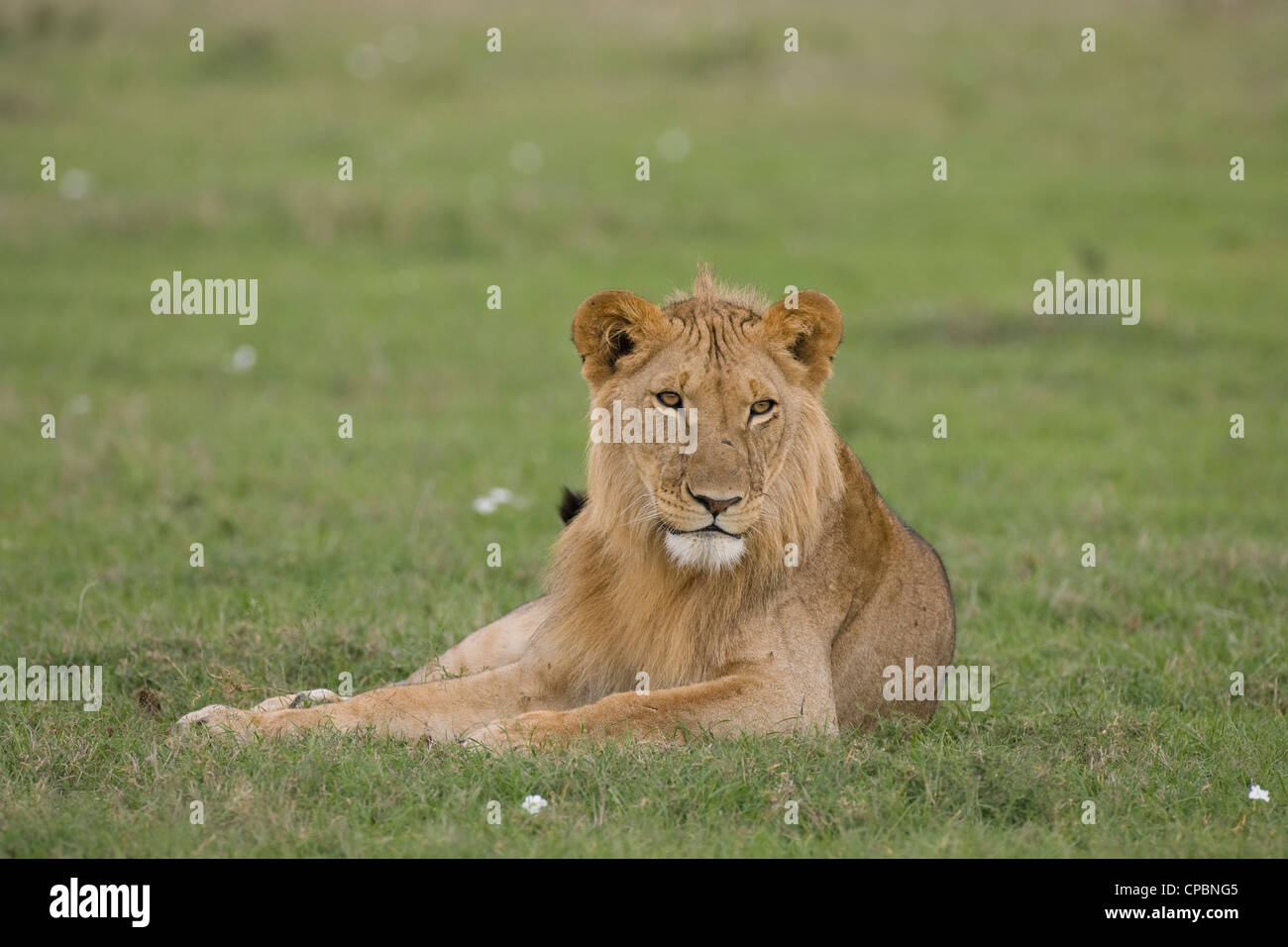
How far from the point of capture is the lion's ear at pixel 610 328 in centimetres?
501

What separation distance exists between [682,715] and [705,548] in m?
0.51

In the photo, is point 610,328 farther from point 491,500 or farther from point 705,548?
point 491,500

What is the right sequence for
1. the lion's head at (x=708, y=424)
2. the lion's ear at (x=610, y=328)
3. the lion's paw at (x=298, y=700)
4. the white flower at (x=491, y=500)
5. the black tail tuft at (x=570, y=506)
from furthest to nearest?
1. the white flower at (x=491, y=500)
2. the black tail tuft at (x=570, y=506)
3. the lion's paw at (x=298, y=700)
4. the lion's ear at (x=610, y=328)
5. the lion's head at (x=708, y=424)

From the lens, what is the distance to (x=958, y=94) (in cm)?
2033

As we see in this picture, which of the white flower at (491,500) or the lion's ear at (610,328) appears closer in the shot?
the lion's ear at (610,328)

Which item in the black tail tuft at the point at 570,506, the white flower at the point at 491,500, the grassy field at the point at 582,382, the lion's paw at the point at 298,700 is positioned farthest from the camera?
the white flower at the point at 491,500

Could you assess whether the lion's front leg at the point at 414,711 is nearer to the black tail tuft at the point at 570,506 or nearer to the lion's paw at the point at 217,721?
the lion's paw at the point at 217,721

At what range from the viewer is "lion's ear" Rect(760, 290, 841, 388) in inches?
201

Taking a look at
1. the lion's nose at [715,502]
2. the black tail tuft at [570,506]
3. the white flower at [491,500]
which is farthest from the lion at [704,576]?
the white flower at [491,500]

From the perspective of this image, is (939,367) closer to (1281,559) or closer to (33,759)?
(1281,559)

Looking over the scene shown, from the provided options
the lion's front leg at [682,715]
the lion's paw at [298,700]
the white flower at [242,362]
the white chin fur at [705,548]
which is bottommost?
the lion's front leg at [682,715]

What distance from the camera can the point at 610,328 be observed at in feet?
16.8

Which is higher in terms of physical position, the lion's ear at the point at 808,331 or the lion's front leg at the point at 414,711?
the lion's ear at the point at 808,331

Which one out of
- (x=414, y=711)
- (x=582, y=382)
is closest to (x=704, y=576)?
(x=414, y=711)
